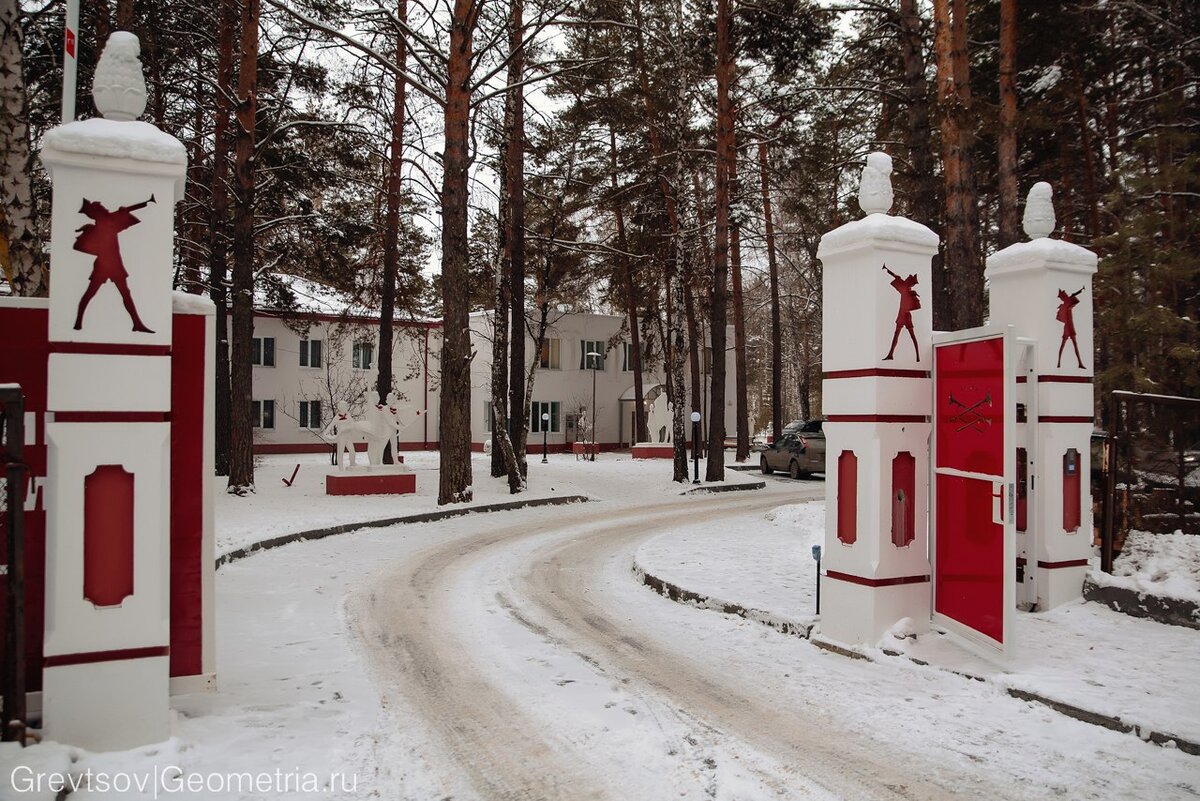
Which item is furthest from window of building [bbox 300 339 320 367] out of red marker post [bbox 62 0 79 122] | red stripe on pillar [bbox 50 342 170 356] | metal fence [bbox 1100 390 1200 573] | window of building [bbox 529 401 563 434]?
red stripe on pillar [bbox 50 342 170 356]

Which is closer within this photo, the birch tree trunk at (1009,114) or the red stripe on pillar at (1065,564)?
the red stripe on pillar at (1065,564)

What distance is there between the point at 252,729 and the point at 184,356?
222 cm

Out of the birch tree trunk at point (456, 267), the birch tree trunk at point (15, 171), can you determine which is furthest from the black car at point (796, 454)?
the birch tree trunk at point (15, 171)

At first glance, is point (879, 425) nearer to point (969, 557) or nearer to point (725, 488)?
point (969, 557)

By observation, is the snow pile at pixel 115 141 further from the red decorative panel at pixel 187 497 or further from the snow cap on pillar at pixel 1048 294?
the snow cap on pillar at pixel 1048 294

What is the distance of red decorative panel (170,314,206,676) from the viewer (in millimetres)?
4863

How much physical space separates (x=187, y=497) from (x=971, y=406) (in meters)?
5.51

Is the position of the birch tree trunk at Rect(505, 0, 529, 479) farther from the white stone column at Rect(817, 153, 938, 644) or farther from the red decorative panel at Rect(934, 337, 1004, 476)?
the red decorative panel at Rect(934, 337, 1004, 476)

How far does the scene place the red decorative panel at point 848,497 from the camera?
6.70m

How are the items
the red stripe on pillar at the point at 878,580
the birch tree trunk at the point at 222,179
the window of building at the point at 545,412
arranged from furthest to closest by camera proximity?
the window of building at the point at 545,412 → the birch tree trunk at the point at 222,179 → the red stripe on pillar at the point at 878,580

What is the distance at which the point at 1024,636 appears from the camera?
6621 mm

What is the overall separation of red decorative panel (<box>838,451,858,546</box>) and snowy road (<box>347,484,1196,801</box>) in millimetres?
992

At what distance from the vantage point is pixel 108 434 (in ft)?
13.9

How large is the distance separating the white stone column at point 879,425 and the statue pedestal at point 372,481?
13501 mm
